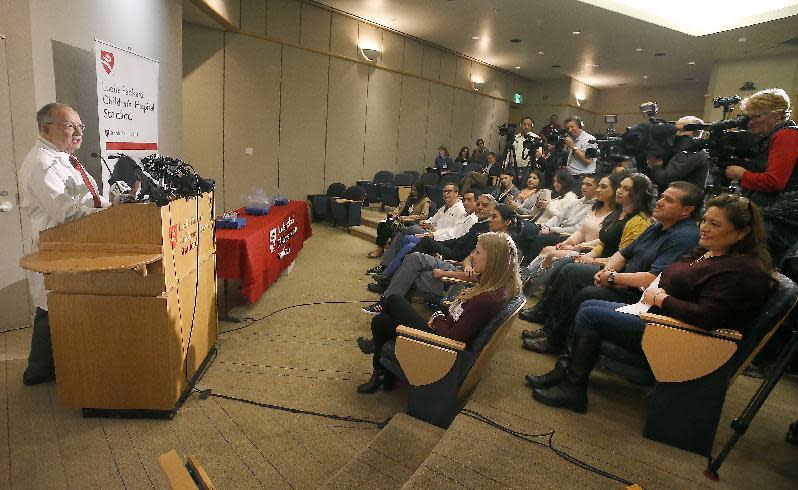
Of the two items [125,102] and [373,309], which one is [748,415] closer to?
[373,309]

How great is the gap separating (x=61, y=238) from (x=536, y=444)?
2213 millimetres

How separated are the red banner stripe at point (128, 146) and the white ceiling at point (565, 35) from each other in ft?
14.5

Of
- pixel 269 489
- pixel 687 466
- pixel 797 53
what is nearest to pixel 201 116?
pixel 269 489

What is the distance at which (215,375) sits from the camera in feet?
8.36

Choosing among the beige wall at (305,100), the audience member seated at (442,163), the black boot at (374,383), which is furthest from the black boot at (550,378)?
the audience member seated at (442,163)

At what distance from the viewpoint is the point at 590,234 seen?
354cm

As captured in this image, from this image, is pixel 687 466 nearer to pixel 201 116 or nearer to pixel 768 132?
pixel 768 132

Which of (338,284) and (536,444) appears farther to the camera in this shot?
(338,284)

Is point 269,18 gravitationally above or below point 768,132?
above

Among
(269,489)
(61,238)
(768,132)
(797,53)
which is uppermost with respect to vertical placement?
(797,53)

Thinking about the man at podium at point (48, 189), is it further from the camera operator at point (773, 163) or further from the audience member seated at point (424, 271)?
the camera operator at point (773, 163)

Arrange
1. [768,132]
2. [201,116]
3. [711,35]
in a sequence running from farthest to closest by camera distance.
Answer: [711,35], [201,116], [768,132]

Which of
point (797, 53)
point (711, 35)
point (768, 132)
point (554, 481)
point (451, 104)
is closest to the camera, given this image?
point (554, 481)

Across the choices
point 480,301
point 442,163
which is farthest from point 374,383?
point 442,163
